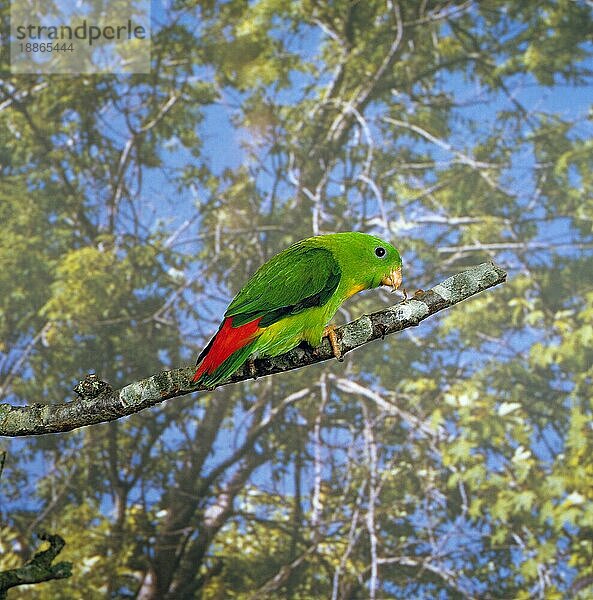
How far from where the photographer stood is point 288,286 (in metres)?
1.00

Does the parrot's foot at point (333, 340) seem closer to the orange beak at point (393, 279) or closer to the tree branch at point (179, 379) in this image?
the tree branch at point (179, 379)

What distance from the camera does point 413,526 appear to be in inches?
142

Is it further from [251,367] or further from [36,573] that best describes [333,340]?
[36,573]

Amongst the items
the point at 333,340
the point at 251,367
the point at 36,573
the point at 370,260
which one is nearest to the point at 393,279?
the point at 370,260

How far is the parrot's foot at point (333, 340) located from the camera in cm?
95

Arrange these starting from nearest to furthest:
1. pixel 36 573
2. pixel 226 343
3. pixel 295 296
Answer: pixel 226 343 → pixel 295 296 → pixel 36 573

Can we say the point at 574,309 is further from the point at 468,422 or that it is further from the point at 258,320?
the point at 258,320

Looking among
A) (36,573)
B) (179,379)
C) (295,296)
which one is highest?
(295,296)

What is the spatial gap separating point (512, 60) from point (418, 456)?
226cm

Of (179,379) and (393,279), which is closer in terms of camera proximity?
(179,379)

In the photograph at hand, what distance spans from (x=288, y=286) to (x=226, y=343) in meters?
0.16

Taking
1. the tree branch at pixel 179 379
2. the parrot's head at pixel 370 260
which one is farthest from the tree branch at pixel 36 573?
the parrot's head at pixel 370 260

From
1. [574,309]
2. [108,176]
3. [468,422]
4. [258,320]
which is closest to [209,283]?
[108,176]

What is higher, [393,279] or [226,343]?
[393,279]
